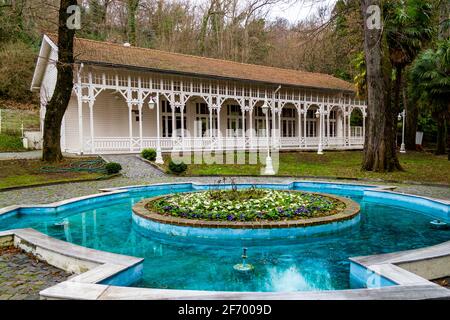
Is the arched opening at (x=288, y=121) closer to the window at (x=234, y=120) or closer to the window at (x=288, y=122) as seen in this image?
the window at (x=288, y=122)

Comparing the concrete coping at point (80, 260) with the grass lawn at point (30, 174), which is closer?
the concrete coping at point (80, 260)

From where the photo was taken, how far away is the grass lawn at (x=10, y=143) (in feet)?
80.2

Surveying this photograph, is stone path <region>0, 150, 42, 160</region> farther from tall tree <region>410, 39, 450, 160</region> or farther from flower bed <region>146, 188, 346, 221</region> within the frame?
tall tree <region>410, 39, 450, 160</region>

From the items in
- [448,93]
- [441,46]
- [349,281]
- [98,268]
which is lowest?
[349,281]

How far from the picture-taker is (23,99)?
32812 mm

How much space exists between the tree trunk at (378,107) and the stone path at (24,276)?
14.3 m

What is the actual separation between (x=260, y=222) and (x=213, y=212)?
0.97 meters

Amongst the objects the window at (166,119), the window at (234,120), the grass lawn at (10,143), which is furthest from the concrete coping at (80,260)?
the window at (234,120)

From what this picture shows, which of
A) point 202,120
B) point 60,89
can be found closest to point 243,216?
point 60,89

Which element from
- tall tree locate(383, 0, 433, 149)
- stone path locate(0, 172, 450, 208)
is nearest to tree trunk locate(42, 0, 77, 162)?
stone path locate(0, 172, 450, 208)

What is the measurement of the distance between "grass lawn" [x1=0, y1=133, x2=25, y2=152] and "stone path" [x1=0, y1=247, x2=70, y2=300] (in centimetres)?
2202

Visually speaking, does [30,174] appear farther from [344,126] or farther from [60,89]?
[344,126]

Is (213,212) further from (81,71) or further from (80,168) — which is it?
(81,71)
